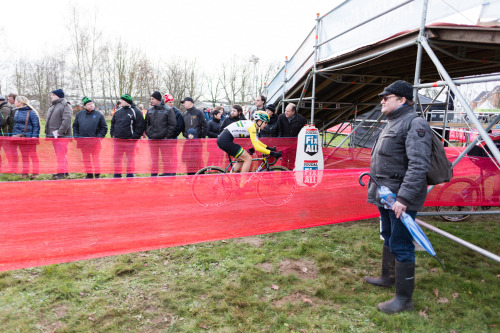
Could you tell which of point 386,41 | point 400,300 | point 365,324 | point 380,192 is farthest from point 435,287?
point 386,41

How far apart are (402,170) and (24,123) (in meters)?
8.43

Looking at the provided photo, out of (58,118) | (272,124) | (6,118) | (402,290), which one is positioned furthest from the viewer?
(6,118)

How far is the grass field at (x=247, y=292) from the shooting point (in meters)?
3.02

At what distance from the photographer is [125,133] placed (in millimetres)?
7301

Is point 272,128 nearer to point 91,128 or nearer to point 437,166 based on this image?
point 91,128

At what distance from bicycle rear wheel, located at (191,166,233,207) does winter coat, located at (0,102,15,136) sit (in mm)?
7599

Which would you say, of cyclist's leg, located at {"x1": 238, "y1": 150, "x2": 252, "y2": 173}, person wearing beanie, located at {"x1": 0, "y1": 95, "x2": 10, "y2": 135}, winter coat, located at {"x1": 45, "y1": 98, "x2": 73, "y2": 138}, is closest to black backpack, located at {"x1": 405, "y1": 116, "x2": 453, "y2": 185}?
cyclist's leg, located at {"x1": 238, "y1": 150, "x2": 252, "y2": 173}

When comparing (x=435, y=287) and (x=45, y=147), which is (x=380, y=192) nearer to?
(x=435, y=287)

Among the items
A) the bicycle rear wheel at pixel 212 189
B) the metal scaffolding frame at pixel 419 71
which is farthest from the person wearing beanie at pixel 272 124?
the bicycle rear wheel at pixel 212 189

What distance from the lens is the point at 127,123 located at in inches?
287

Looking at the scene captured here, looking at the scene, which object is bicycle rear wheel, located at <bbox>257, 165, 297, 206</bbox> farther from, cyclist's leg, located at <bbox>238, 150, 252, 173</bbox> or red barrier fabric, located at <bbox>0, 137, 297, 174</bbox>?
red barrier fabric, located at <bbox>0, 137, 297, 174</bbox>

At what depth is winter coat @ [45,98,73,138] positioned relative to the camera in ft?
26.2

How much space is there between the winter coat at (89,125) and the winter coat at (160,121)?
1379 millimetres

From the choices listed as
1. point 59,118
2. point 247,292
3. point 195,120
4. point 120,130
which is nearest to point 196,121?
point 195,120
